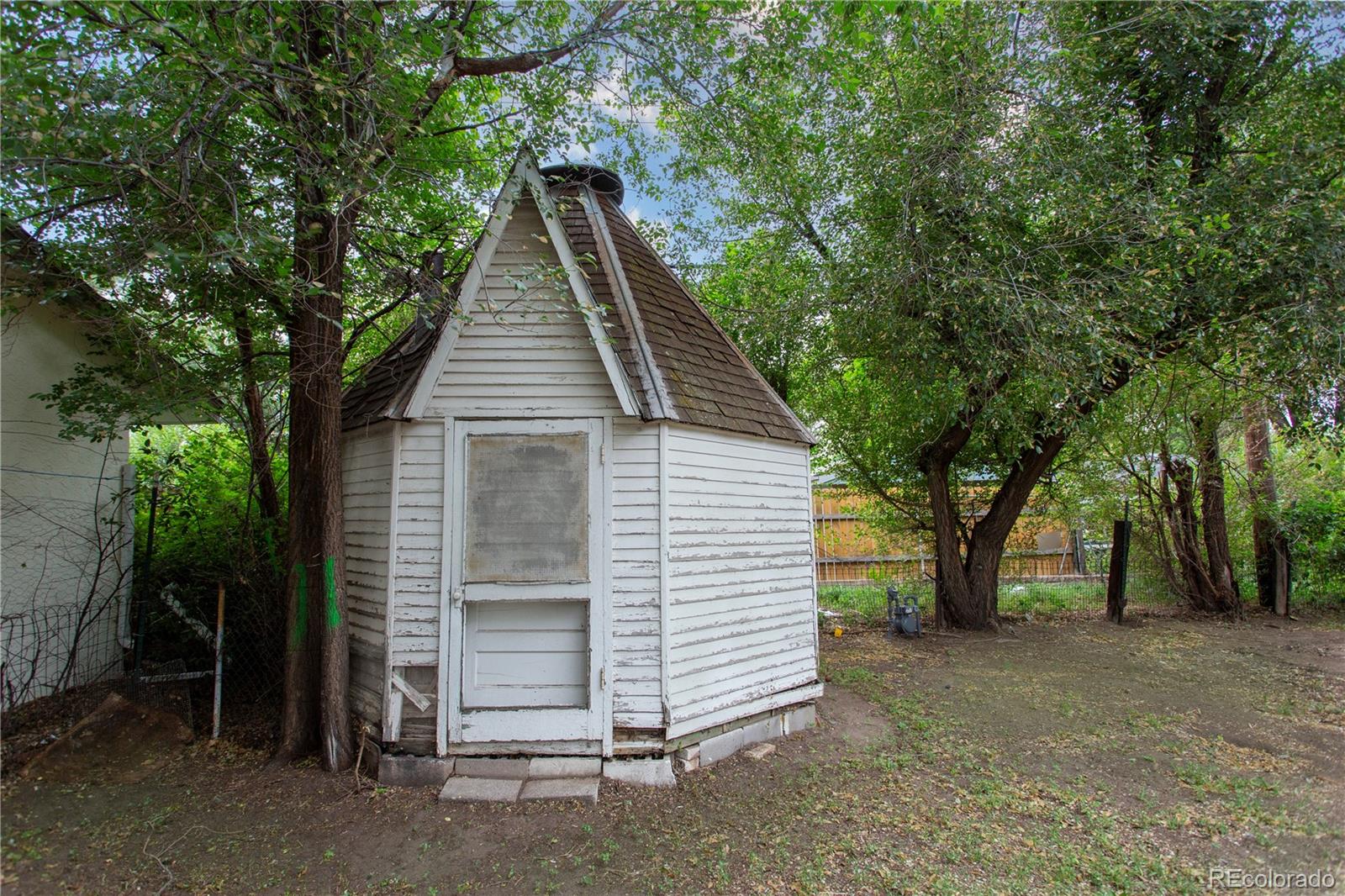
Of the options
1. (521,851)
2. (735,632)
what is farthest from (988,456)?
(521,851)

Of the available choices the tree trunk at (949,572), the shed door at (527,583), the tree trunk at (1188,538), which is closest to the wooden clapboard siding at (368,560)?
the shed door at (527,583)

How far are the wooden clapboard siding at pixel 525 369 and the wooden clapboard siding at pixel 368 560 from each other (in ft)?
2.61

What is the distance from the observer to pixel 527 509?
5.20m

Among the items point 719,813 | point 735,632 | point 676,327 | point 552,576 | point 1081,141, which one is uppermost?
point 1081,141

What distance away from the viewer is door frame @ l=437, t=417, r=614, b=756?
505cm

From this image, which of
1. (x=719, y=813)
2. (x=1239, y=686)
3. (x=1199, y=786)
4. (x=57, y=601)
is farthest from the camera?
(x=1239, y=686)

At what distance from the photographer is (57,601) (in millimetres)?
6551

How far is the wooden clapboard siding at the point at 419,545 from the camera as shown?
5.12 m

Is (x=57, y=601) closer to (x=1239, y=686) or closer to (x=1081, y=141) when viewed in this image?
(x=1081, y=141)

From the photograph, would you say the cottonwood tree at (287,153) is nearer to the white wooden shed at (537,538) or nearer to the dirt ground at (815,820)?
the white wooden shed at (537,538)

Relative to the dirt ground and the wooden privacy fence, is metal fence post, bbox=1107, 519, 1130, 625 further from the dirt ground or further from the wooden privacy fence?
the dirt ground

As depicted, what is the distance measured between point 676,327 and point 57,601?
7173 mm

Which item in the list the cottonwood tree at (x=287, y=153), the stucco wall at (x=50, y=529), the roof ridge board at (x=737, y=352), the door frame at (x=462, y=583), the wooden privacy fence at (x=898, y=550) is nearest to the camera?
the cottonwood tree at (x=287, y=153)

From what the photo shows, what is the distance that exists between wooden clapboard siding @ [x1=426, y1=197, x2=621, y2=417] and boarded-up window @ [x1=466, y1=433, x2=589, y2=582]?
28 cm
